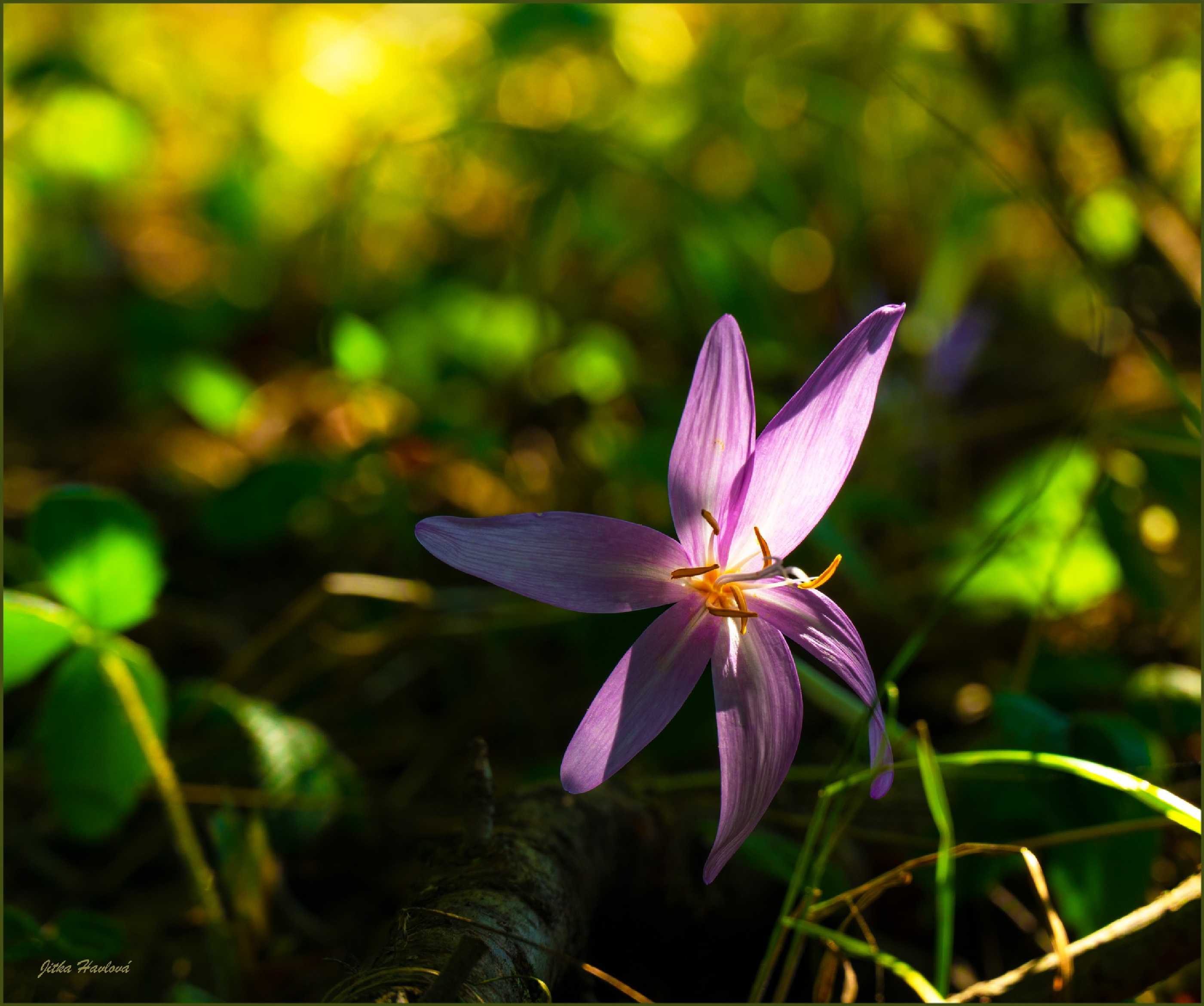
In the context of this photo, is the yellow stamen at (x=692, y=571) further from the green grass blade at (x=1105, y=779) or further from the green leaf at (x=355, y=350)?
the green leaf at (x=355, y=350)

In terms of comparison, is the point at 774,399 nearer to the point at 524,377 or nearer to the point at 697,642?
the point at 524,377

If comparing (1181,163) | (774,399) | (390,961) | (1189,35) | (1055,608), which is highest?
(1189,35)

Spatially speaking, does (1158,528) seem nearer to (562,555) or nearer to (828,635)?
(828,635)

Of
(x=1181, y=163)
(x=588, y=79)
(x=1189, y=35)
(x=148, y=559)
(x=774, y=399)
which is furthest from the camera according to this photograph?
(x=588, y=79)

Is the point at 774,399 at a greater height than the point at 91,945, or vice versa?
the point at 774,399

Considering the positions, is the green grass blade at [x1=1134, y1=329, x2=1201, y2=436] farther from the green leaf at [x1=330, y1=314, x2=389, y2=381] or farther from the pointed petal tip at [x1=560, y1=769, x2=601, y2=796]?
the green leaf at [x1=330, y1=314, x2=389, y2=381]

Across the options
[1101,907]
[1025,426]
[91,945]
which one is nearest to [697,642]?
[1101,907]

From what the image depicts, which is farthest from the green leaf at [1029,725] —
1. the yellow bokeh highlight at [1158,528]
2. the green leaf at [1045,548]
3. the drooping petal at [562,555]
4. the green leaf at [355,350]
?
the green leaf at [355,350]
